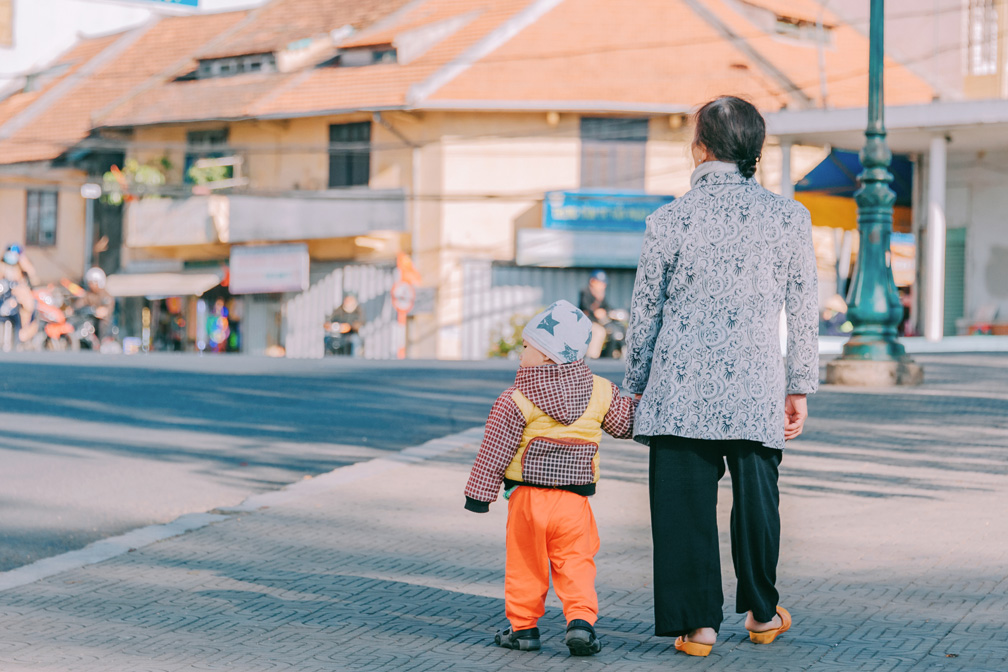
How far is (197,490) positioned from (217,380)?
7.09 m

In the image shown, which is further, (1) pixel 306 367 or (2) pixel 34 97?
(2) pixel 34 97

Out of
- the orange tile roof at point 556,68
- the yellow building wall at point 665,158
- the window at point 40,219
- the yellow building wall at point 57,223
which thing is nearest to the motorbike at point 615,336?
the yellow building wall at point 665,158

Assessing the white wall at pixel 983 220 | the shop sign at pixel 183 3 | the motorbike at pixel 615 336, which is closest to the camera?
the shop sign at pixel 183 3

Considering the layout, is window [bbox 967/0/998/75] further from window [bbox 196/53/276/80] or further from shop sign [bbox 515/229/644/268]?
window [bbox 196/53/276/80]

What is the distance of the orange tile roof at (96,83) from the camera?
37.8 metres

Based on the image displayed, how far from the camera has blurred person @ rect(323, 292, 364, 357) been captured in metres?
30.2

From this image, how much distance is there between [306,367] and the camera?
16.8 m

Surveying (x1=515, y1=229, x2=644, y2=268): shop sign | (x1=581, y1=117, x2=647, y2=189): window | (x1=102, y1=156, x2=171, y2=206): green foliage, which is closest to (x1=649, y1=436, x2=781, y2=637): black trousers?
(x1=515, y1=229, x2=644, y2=268): shop sign

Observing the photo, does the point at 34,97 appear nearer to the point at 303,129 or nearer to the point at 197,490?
the point at 303,129

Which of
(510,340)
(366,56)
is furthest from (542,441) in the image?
(366,56)

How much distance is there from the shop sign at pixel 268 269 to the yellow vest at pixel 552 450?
29344 mm

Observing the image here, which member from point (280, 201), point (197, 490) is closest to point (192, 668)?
point (197, 490)

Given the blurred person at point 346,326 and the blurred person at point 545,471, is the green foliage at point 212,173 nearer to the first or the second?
the blurred person at point 346,326

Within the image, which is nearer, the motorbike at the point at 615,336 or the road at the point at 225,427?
the road at the point at 225,427
